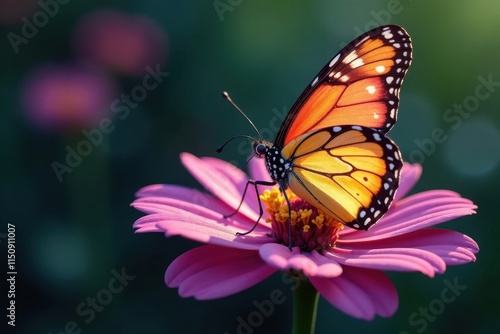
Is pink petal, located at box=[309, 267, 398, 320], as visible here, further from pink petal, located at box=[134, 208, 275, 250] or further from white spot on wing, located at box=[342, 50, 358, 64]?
white spot on wing, located at box=[342, 50, 358, 64]

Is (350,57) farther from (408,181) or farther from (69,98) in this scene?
(69,98)

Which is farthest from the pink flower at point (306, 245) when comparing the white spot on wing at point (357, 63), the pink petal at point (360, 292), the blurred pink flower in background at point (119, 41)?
the blurred pink flower in background at point (119, 41)

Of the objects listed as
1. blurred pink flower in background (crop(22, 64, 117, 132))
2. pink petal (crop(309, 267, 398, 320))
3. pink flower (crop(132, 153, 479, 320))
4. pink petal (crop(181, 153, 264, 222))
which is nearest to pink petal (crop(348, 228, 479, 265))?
pink flower (crop(132, 153, 479, 320))

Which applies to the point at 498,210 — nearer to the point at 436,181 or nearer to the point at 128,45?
the point at 436,181

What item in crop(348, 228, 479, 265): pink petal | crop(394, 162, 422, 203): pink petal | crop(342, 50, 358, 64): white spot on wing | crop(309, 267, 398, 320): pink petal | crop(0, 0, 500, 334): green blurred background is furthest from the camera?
crop(0, 0, 500, 334): green blurred background

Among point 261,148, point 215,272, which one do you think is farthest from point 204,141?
point 215,272
